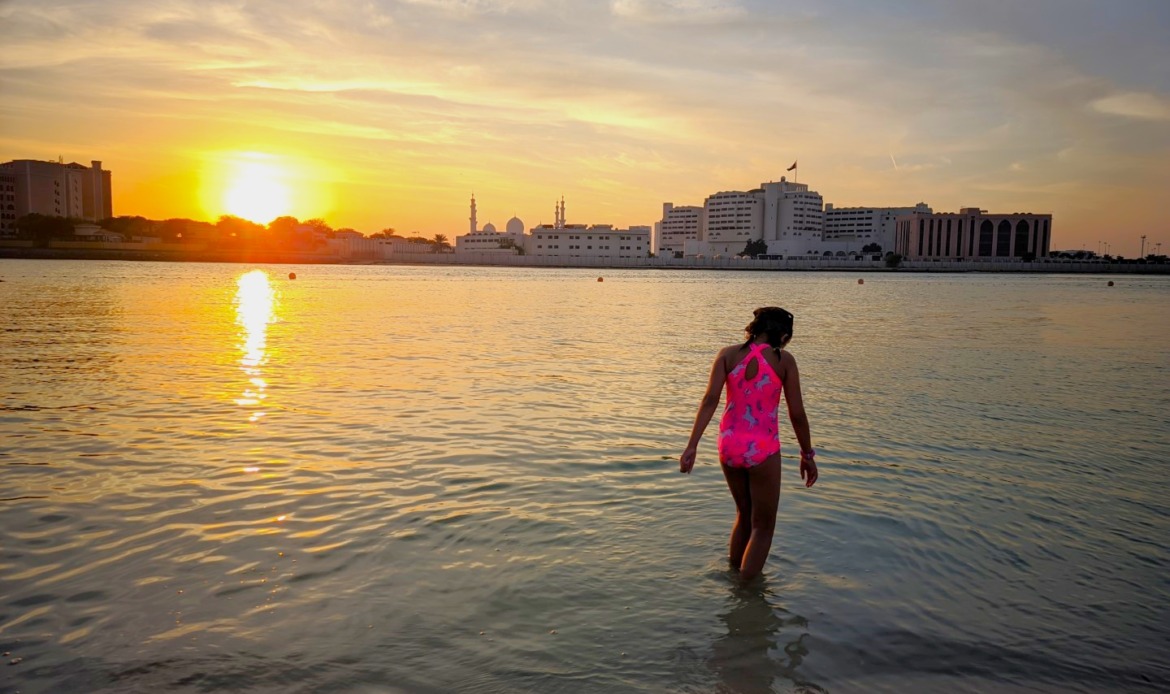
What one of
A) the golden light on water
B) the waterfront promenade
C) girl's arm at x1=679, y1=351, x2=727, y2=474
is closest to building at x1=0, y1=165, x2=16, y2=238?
the waterfront promenade

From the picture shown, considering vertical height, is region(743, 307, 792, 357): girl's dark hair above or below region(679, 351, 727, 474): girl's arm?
above

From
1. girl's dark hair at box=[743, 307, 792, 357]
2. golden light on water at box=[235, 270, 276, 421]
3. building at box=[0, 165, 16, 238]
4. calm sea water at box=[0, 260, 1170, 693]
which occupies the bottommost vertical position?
calm sea water at box=[0, 260, 1170, 693]

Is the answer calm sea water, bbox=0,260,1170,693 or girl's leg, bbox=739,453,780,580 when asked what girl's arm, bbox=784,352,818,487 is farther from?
calm sea water, bbox=0,260,1170,693

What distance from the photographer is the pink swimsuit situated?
516 centimetres

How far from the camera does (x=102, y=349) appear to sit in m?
18.0

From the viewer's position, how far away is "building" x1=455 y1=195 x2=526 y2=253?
17562 centimetres

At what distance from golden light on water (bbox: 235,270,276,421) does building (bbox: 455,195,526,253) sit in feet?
426

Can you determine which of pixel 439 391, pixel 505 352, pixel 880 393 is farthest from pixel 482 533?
pixel 505 352

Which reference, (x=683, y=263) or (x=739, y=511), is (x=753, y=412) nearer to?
(x=739, y=511)

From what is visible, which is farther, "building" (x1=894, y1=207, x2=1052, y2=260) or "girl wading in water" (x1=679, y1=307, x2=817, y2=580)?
"building" (x1=894, y1=207, x2=1052, y2=260)

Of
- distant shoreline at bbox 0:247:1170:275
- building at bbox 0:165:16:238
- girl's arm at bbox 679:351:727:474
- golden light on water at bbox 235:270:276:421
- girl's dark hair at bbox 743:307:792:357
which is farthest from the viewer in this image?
building at bbox 0:165:16:238

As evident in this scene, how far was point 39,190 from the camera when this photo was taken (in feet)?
538

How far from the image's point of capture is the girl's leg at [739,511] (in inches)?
211

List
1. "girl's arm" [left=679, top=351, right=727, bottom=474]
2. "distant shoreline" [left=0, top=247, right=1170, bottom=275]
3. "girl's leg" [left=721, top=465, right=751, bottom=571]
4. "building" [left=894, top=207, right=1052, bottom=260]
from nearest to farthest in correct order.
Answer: "girl's arm" [left=679, top=351, right=727, bottom=474] → "girl's leg" [left=721, top=465, right=751, bottom=571] → "distant shoreline" [left=0, top=247, right=1170, bottom=275] → "building" [left=894, top=207, right=1052, bottom=260]
